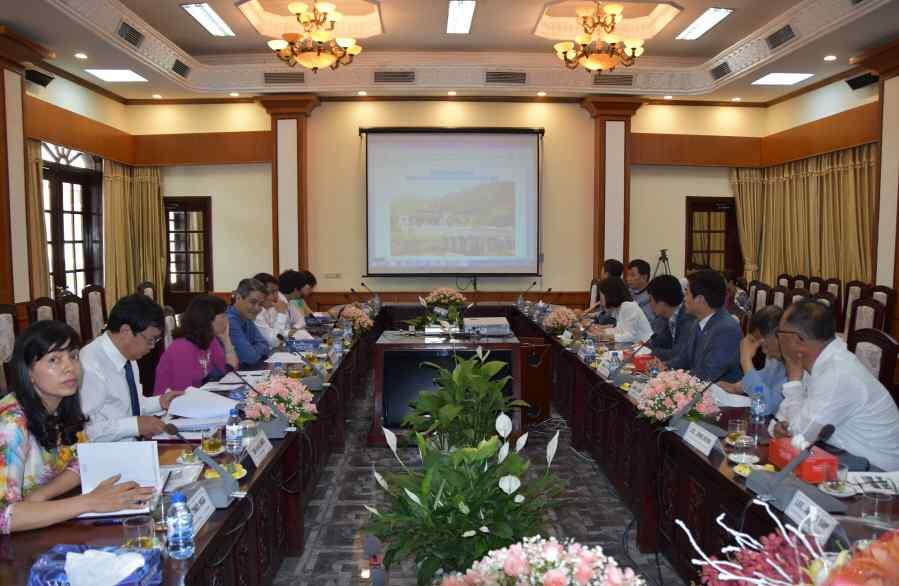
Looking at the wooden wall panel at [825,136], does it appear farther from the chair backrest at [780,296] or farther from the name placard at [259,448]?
the name placard at [259,448]

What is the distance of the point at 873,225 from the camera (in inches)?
277

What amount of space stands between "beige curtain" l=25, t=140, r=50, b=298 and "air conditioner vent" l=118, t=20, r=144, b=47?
1373 mm

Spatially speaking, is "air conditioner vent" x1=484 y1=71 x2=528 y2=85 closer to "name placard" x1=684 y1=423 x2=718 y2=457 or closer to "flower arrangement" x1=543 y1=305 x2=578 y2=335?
"flower arrangement" x1=543 y1=305 x2=578 y2=335

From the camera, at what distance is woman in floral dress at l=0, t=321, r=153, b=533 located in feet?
6.12

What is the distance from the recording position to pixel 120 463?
201cm

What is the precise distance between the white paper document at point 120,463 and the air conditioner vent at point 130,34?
5.65 metres

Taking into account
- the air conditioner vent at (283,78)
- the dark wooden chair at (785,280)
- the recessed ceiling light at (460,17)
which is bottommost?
the dark wooden chair at (785,280)

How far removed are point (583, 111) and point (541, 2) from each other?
260 centimetres

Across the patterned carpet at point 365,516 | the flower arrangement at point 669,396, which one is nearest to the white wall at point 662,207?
the patterned carpet at point 365,516

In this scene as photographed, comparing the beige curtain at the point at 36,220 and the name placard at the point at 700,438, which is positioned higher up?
the beige curtain at the point at 36,220

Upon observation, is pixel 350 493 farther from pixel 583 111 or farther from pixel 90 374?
pixel 583 111

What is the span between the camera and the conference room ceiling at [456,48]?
611cm

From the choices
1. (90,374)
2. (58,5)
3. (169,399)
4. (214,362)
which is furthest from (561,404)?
(58,5)

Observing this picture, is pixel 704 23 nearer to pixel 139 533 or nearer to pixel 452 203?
pixel 452 203
